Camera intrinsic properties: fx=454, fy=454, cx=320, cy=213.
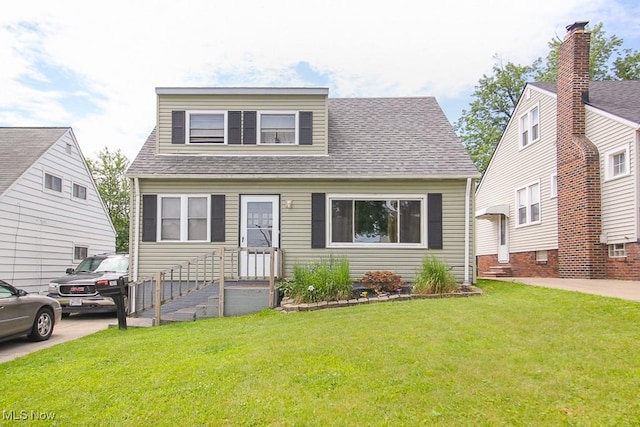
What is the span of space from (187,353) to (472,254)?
7.80 m

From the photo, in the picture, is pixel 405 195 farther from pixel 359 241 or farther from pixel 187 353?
pixel 187 353

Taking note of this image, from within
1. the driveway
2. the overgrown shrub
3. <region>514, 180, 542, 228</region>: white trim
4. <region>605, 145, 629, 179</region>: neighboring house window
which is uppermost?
<region>605, 145, 629, 179</region>: neighboring house window

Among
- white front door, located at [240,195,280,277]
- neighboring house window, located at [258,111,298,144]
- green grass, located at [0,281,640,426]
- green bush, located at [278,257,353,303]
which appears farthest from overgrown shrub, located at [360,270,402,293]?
neighboring house window, located at [258,111,298,144]

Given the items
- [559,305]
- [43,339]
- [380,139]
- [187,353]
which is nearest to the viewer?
[187,353]

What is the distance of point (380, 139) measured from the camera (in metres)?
12.5

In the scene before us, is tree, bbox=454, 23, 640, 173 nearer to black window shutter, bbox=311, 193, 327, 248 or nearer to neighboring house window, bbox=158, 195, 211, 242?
black window shutter, bbox=311, 193, 327, 248

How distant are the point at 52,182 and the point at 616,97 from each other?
58.9ft

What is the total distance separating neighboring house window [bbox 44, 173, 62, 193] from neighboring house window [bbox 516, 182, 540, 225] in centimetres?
1612

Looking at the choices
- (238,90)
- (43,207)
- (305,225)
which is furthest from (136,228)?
(43,207)

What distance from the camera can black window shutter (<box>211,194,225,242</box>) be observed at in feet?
36.4

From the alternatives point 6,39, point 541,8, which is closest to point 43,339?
point 6,39

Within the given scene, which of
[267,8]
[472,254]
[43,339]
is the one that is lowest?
[43,339]

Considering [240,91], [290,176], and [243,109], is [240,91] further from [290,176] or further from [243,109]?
[290,176]

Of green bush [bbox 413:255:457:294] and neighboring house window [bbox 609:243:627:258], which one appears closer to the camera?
green bush [bbox 413:255:457:294]
